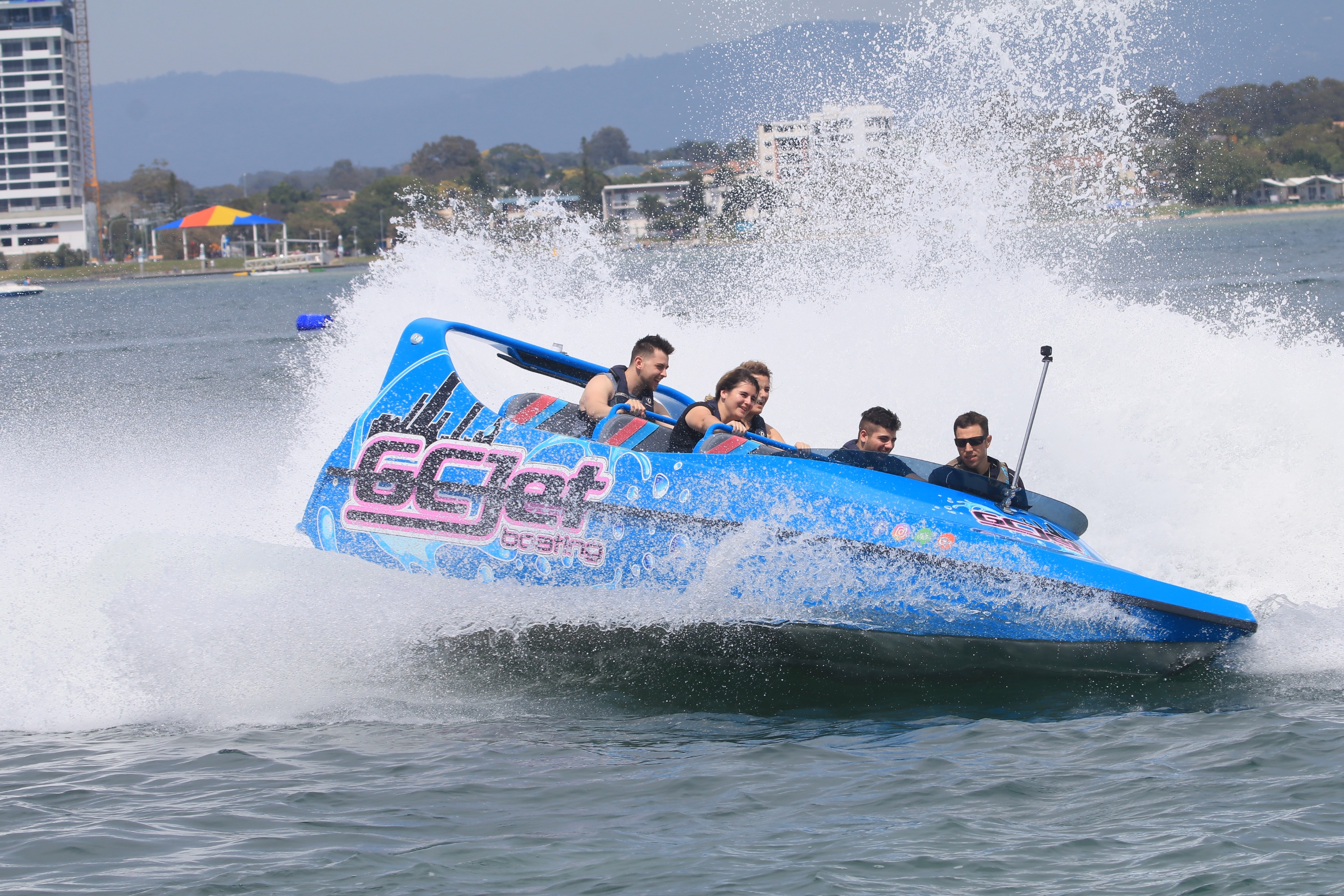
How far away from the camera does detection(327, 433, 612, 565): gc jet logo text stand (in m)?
6.39

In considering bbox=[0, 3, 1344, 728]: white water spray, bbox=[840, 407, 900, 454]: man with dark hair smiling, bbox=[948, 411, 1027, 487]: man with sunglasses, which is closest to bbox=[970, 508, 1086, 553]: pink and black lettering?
bbox=[948, 411, 1027, 487]: man with sunglasses

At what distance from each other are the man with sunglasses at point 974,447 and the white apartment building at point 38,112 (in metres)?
154

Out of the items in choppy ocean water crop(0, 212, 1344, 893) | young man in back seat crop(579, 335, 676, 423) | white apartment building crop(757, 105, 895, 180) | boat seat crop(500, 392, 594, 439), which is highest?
white apartment building crop(757, 105, 895, 180)

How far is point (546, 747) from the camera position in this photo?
18.8 feet

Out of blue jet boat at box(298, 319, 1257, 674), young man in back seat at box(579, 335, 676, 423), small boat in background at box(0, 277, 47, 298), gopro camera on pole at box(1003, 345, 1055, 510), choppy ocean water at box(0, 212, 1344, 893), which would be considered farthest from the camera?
small boat in background at box(0, 277, 47, 298)

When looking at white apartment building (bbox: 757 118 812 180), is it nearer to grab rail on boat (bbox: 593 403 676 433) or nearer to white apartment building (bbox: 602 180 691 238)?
grab rail on boat (bbox: 593 403 676 433)

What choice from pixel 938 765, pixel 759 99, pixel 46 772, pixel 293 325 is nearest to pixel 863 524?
pixel 938 765

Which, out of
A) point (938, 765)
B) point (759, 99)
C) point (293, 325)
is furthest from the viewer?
point (293, 325)

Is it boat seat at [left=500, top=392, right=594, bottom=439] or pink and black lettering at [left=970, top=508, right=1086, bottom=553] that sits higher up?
boat seat at [left=500, top=392, right=594, bottom=439]

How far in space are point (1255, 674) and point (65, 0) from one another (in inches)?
6662

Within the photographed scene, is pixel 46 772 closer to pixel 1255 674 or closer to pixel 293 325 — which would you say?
pixel 1255 674

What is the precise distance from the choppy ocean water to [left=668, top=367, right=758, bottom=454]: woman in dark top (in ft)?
3.01

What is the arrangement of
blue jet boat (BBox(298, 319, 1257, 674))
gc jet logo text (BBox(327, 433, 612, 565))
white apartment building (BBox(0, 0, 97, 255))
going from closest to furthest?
blue jet boat (BBox(298, 319, 1257, 674)) → gc jet logo text (BBox(327, 433, 612, 565)) → white apartment building (BBox(0, 0, 97, 255))

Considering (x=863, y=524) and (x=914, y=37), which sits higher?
(x=914, y=37)
